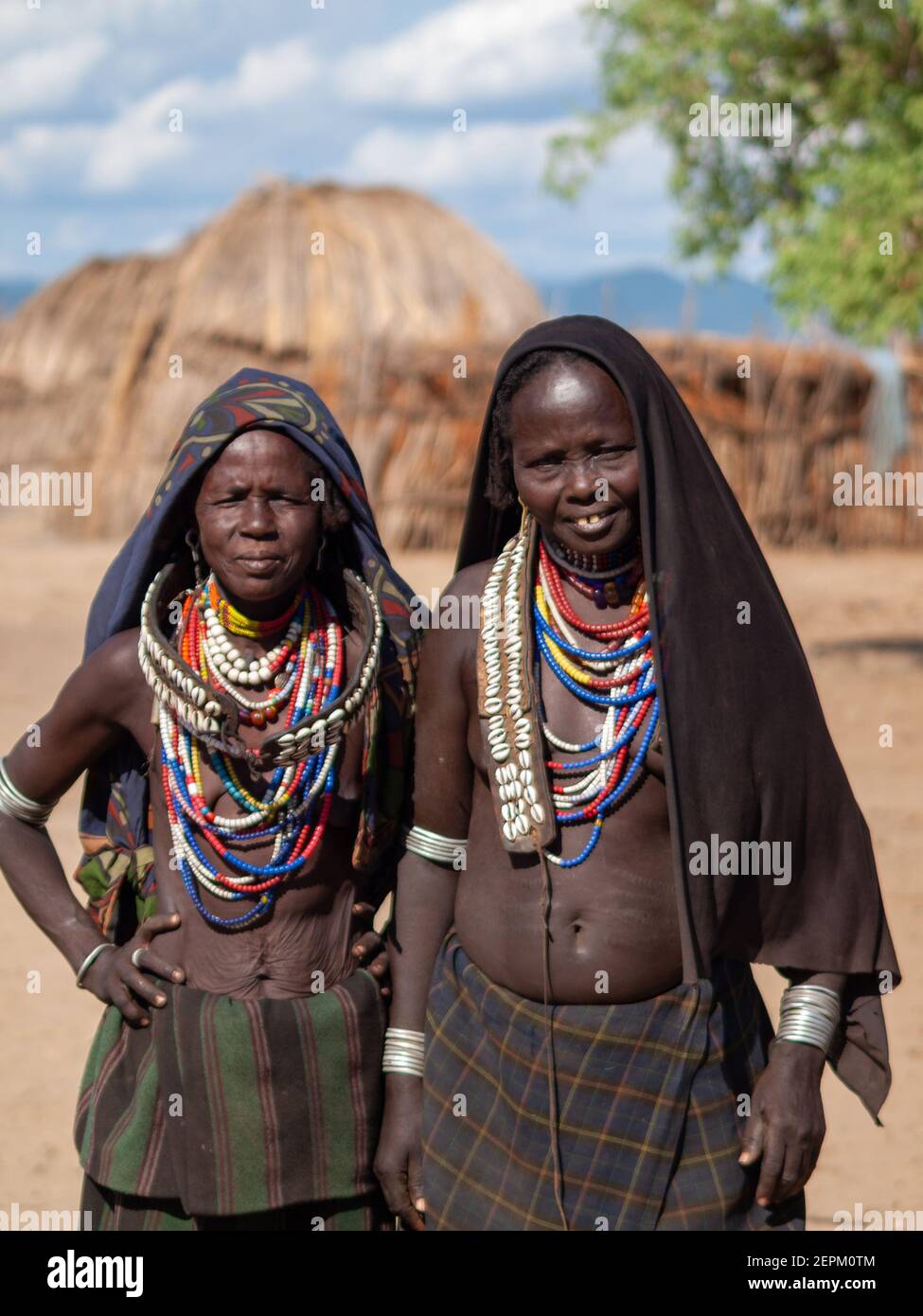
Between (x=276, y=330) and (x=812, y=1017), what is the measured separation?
1749cm

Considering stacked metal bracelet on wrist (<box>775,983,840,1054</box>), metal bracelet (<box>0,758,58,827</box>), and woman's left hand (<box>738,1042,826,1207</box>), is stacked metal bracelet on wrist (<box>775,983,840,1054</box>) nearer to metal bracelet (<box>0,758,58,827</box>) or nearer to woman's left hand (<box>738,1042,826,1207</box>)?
woman's left hand (<box>738,1042,826,1207</box>)

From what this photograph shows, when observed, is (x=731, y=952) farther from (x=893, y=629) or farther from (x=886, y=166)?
(x=893, y=629)

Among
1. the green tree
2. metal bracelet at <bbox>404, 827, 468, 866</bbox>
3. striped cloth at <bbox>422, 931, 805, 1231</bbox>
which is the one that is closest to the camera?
striped cloth at <bbox>422, 931, 805, 1231</bbox>

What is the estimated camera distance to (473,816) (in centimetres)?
261

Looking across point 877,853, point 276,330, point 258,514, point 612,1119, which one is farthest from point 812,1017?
point 276,330

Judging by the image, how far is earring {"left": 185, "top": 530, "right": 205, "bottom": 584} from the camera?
268cm

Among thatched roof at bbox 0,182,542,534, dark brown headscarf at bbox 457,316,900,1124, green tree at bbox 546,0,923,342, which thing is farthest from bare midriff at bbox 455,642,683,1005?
thatched roof at bbox 0,182,542,534

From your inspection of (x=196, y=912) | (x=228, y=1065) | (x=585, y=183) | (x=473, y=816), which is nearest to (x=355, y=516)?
(x=473, y=816)

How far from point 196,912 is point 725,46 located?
919cm

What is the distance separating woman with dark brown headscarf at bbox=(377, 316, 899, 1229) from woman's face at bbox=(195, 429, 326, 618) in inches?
11.5

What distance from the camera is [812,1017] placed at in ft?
7.92

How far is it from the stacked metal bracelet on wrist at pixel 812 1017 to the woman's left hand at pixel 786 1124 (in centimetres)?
2

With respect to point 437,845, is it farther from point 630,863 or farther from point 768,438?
point 768,438

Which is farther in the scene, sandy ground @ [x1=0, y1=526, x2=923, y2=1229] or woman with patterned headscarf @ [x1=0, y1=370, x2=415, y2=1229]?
sandy ground @ [x1=0, y1=526, x2=923, y2=1229]
